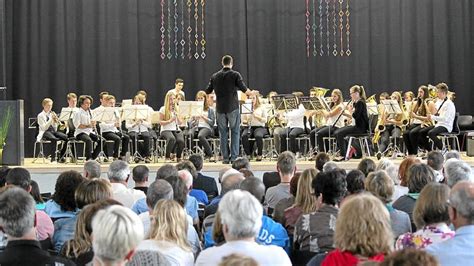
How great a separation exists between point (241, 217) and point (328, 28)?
46.5ft

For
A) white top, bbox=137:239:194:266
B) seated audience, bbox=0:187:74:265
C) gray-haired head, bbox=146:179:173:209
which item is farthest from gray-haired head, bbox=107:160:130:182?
seated audience, bbox=0:187:74:265

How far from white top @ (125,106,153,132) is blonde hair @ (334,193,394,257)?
10030 mm

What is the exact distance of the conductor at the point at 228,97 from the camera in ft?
37.8

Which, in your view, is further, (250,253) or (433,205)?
(433,205)

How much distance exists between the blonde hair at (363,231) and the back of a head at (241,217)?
0.43 m

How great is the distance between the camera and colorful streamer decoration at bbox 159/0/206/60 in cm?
1747

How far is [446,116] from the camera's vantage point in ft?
41.6

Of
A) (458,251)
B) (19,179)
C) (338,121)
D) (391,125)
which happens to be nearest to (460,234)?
(458,251)

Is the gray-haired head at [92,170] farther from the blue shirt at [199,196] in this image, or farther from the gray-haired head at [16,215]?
the gray-haired head at [16,215]

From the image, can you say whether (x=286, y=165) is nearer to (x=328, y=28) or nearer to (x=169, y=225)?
(x=169, y=225)

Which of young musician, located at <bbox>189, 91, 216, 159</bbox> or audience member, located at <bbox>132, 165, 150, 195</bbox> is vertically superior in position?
young musician, located at <bbox>189, 91, 216, 159</bbox>

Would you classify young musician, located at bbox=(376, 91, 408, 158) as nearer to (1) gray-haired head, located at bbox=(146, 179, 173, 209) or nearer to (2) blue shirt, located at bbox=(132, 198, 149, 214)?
(2) blue shirt, located at bbox=(132, 198, 149, 214)

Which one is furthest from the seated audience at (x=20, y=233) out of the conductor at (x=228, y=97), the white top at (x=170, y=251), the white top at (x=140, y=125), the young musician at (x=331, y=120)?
the young musician at (x=331, y=120)

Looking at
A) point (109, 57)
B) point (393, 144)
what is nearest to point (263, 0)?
point (109, 57)
